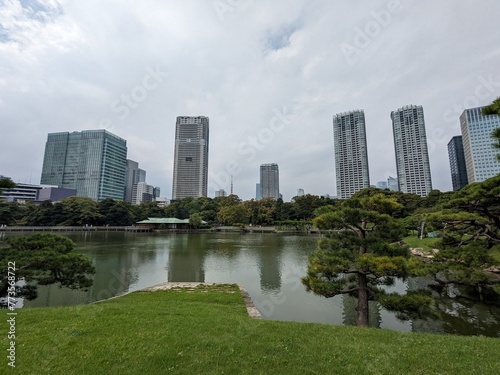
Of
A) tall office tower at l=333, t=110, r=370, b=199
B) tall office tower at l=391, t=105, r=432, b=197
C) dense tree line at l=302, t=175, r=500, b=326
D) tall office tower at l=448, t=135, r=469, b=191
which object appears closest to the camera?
dense tree line at l=302, t=175, r=500, b=326

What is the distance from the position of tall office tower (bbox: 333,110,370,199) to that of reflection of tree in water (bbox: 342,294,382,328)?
152 ft

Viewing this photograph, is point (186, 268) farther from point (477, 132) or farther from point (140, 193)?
point (140, 193)

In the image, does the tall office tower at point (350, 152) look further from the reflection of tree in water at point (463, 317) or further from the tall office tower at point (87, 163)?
the tall office tower at point (87, 163)

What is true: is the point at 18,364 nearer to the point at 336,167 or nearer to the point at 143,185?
the point at 336,167

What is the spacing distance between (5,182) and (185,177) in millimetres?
65716

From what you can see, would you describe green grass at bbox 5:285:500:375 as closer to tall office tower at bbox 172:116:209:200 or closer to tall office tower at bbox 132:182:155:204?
tall office tower at bbox 172:116:209:200

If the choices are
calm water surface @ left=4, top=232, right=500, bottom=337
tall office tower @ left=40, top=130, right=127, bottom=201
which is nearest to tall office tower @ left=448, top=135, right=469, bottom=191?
calm water surface @ left=4, top=232, right=500, bottom=337

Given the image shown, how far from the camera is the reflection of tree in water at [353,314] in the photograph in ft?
22.7

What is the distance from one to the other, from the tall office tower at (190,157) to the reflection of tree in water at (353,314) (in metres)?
53.4

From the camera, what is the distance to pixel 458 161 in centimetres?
5144

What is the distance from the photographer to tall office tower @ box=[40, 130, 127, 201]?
5769 centimetres

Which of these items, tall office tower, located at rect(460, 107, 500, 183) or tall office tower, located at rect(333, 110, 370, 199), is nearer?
tall office tower, located at rect(460, 107, 500, 183)

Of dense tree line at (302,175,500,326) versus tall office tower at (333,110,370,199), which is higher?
tall office tower at (333,110,370,199)

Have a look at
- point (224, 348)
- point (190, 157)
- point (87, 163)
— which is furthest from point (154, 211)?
point (224, 348)
